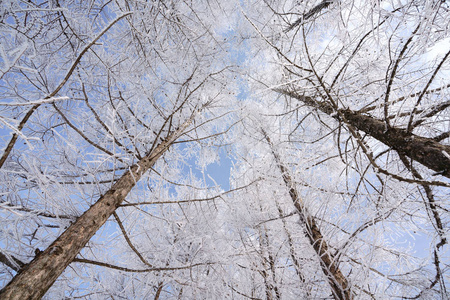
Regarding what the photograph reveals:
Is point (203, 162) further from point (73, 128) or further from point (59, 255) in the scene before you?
point (59, 255)

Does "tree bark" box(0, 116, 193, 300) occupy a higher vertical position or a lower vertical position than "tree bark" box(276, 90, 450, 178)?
lower

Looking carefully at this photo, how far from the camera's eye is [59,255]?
1.21 meters

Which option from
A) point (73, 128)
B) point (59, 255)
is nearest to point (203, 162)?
point (73, 128)

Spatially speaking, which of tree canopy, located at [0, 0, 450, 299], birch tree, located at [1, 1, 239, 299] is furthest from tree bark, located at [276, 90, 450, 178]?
birch tree, located at [1, 1, 239, 299]

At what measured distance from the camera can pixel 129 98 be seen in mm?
3604

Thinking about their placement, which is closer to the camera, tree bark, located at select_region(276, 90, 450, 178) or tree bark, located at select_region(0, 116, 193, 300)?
tree bark, located at select_region(0, 116, 193, 300)

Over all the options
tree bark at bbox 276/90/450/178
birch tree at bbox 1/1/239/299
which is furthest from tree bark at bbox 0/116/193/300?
tree bark at bbox 276/90/450/178

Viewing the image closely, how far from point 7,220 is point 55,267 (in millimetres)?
630

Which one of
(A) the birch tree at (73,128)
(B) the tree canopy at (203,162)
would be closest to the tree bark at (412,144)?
(B) the tree canopy at (203,162)

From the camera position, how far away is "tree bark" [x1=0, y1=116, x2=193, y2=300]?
3.28ft

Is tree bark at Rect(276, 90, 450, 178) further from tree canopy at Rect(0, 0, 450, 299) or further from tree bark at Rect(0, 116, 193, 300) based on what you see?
tree bark at Rect(0, 116, 193, 300)

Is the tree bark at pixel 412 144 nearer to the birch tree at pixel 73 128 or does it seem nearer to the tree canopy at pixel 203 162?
the tree canopy at pixel 203 162

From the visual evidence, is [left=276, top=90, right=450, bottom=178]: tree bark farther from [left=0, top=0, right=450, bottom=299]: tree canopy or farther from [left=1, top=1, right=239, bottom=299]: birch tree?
[left=1, top=1, right=239, bottom=299]: birch tree

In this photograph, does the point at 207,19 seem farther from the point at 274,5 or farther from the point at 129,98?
the point at 129,98
